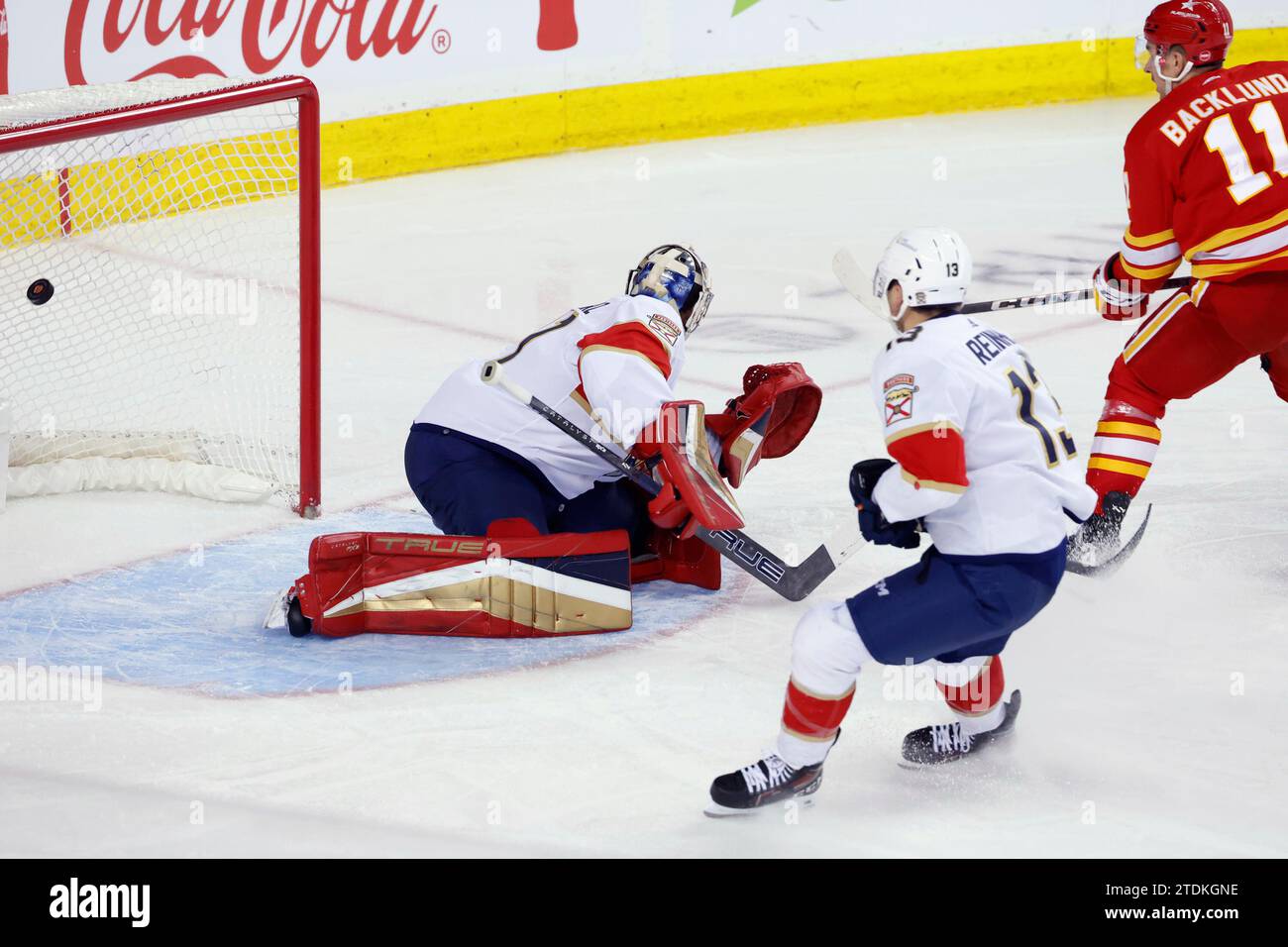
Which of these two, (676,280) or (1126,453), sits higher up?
(676,280)

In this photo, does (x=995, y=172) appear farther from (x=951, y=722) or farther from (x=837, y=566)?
(x=951, y=722)

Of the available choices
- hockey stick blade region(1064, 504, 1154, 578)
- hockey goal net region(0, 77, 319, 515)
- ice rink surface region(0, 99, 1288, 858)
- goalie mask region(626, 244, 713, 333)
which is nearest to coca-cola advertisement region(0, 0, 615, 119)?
hockey goal net region(0, 77, 319, 515)

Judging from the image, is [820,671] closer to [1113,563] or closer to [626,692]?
[626,692]

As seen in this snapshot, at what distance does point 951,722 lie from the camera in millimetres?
2748

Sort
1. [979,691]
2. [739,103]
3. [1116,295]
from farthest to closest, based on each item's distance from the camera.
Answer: [739,103]
[1116,295]
[979,691]

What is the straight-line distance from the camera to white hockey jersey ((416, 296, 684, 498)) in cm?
310

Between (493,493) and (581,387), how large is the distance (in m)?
0.26

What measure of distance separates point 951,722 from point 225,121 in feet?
10.8

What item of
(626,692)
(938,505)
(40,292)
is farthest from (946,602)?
(40,292)

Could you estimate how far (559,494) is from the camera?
3449 mm

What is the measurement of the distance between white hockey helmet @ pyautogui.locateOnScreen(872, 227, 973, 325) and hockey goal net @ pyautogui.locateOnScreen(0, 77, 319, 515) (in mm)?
1804

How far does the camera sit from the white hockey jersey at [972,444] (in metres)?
2.35

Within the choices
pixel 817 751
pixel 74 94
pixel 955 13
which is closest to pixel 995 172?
pixel 955 13

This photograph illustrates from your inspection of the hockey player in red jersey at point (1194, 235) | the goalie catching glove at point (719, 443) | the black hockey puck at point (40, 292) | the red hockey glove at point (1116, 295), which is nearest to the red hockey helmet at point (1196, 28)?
the hockey player in red jersey at point (1194, 235)
